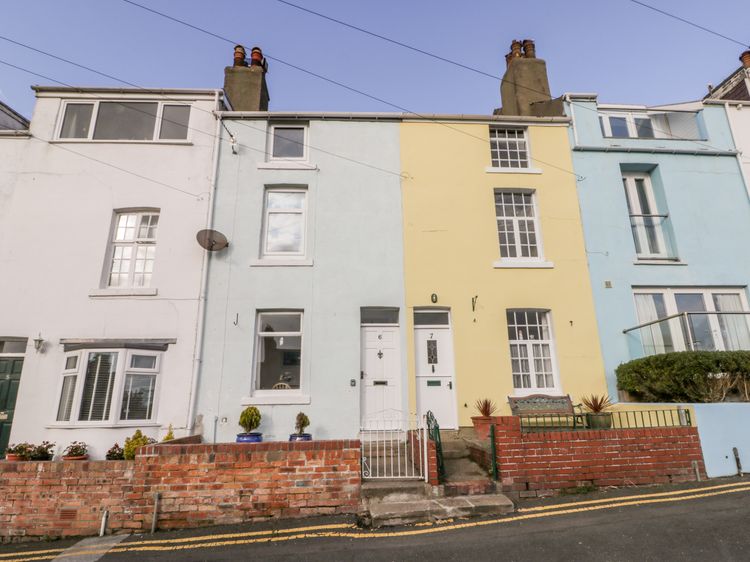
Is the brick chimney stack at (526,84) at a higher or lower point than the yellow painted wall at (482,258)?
higher

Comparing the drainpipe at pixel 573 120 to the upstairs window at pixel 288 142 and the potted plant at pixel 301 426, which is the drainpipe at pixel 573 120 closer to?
the upstairs window at pixel 288 142

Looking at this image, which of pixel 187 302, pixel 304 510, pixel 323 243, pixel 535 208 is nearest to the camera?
pixel 304 510

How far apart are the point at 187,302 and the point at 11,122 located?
8.80 metres

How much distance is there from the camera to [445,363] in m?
9.95

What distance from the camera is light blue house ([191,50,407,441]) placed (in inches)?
370

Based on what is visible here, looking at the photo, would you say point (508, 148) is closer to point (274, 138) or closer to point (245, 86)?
point (274, 138)

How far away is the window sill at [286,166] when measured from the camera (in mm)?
11070

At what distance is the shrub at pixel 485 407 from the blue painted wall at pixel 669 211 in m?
2.94

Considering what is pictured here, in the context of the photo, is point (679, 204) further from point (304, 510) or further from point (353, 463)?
point (304, 510)

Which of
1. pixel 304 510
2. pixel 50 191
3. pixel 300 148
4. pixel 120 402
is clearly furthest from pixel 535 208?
pixel 50 191

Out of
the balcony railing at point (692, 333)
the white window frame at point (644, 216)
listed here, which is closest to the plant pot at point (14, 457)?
the balcony railing at point (692, 333)

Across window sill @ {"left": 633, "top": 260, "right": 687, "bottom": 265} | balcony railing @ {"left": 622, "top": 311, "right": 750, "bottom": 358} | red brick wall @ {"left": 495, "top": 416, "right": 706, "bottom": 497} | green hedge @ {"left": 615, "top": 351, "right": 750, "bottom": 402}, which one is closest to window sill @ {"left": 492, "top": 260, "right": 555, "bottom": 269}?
window sill @ {"left": 633, "top": 260, "right": 687, "bottom": 265}

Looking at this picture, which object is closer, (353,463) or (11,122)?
(353,463)

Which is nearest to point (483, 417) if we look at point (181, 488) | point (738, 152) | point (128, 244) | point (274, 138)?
point (181, 488)
